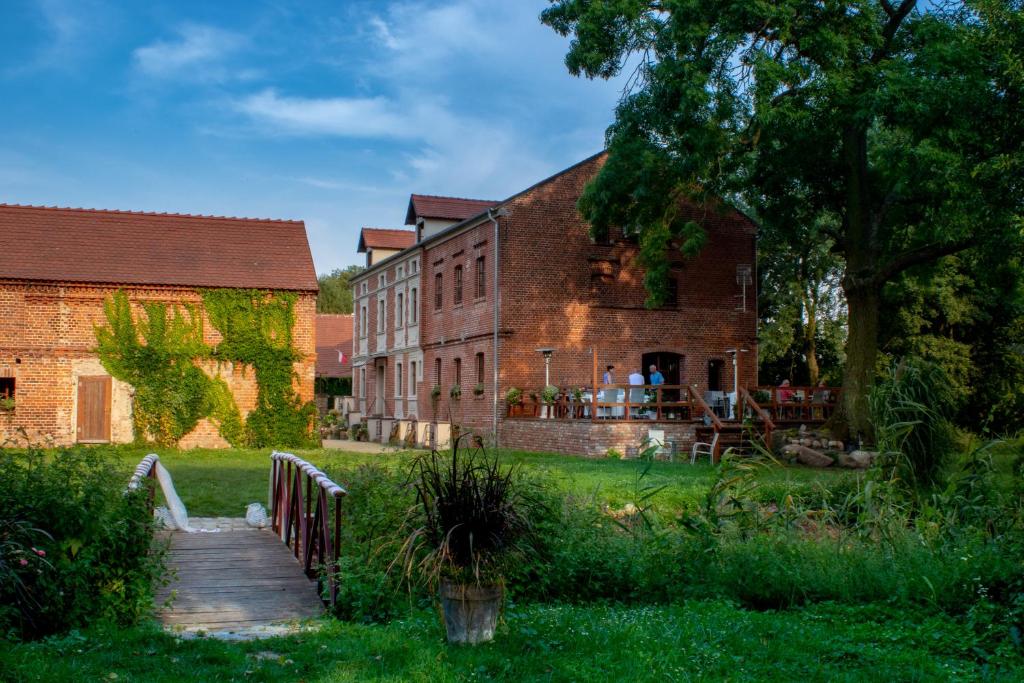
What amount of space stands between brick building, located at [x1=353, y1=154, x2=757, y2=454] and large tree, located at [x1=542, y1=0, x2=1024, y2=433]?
128 inches

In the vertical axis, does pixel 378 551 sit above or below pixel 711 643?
above

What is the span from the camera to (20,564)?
6.32 m

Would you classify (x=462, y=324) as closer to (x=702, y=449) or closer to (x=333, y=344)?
(x=702, y=449)

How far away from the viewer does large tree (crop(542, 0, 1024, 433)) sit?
1836 cm

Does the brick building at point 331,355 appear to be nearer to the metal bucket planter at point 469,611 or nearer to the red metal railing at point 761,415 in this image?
the red metal railing at point 761,415

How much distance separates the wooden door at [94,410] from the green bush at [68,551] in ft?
70.0

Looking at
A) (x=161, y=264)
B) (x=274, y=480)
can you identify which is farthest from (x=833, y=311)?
(x=274, y=480)

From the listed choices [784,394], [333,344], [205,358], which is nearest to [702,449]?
[784,394]

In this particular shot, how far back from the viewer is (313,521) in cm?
865

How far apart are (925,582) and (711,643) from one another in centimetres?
225

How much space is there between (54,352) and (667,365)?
17958mm

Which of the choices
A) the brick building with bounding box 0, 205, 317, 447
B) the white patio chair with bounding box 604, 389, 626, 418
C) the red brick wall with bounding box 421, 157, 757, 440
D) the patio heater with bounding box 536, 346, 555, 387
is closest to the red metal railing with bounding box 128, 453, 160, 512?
the white patio chair with bounding box 604, 389, 626, 418

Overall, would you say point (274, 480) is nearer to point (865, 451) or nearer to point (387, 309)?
point (865, 451)

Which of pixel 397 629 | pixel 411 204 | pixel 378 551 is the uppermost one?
pixel 411 204
